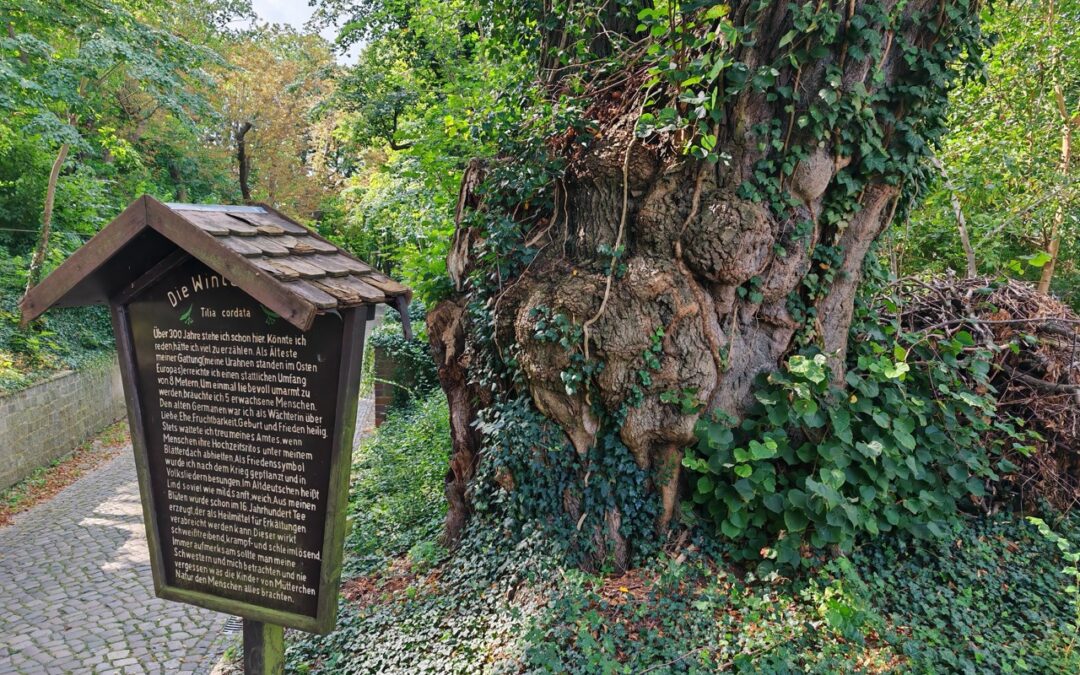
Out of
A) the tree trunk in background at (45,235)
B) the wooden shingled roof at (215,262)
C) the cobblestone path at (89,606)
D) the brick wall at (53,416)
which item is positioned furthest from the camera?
the tree trunk in background at (45,235)

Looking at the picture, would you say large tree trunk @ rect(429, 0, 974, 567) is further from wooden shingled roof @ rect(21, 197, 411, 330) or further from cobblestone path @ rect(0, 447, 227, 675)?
cobblestone path @ rect(0, 447, 227, 675)

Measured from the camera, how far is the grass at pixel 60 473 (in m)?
8.19

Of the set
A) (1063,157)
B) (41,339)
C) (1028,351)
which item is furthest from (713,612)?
(41,339)

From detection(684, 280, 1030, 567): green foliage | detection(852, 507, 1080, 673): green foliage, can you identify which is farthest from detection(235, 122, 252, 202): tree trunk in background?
A: detection(852, 507, 1080, 673): green foliage

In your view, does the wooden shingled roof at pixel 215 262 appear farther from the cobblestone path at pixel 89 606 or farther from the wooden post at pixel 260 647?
the cobblestone path at pixel 89 606

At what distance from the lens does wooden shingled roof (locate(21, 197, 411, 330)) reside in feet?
7.82

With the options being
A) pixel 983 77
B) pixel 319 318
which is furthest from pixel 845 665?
pixel 983 77

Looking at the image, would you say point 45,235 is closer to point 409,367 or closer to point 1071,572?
point 409,367

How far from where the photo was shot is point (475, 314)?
200 inches

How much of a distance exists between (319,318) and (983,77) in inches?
204

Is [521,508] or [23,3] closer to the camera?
[521,508]

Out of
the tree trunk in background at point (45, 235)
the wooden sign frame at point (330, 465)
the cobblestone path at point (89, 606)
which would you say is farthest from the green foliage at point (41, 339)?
the wooden sign frame at point (330, 465)

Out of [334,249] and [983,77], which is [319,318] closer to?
[334,249]

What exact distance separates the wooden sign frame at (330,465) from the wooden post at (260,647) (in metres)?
0.13
